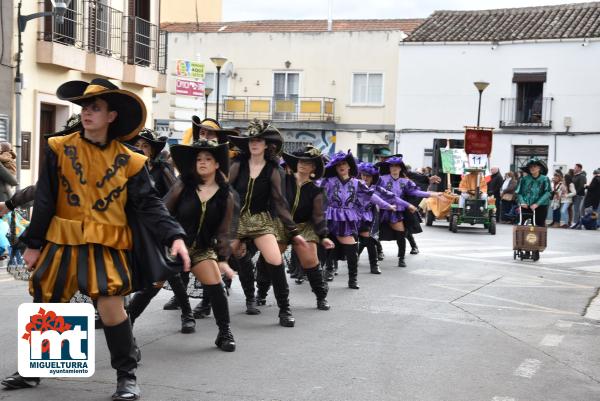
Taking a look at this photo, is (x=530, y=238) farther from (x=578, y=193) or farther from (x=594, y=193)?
(x=578, y=193)

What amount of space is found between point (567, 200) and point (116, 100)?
25.5m

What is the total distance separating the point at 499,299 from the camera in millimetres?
12234

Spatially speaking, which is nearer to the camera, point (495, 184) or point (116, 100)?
point (116, 100)

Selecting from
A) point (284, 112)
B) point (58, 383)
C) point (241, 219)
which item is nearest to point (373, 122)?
point (284, 112)

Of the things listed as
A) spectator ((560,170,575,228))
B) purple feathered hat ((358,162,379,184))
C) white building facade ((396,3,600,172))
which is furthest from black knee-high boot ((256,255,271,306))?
white building facade ((396,3,600,172))

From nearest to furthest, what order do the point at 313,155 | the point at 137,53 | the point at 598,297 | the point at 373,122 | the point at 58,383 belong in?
the point at 58,383
the point at 313,155
the point at 598,297
the point at 137,53
the point at 373,122

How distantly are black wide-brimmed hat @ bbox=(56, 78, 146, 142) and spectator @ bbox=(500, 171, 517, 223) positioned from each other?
999 inches

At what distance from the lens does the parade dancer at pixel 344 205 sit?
1249cm

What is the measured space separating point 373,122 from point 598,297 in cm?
3137

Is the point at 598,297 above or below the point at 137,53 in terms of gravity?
below

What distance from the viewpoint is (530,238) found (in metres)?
17.8

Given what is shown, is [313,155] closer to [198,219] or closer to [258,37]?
[198,219]

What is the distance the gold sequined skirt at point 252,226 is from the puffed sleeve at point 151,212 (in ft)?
10.9

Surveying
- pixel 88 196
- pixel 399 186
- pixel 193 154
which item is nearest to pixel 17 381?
pixel 88 196
